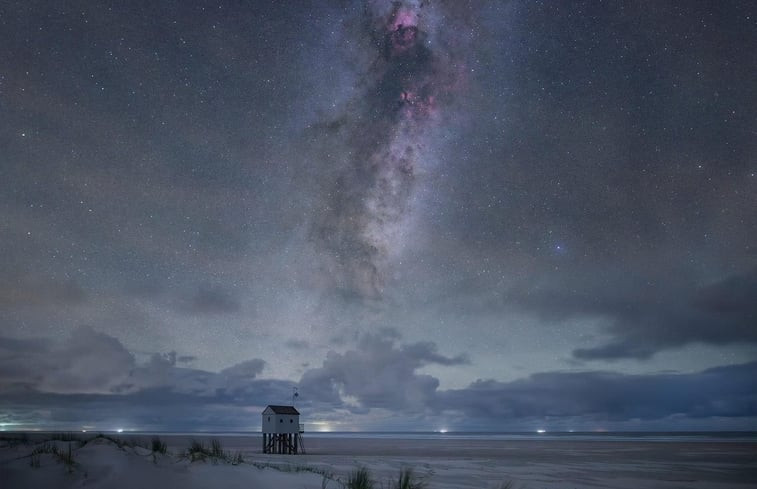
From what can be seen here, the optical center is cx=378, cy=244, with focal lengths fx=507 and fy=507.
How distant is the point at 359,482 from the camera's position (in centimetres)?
1129

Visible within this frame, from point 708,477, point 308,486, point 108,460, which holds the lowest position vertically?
point 708,477

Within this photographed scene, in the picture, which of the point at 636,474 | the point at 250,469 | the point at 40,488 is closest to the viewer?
the point at 40,488

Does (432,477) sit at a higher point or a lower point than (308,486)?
lower

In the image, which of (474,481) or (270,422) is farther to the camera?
(270,422)

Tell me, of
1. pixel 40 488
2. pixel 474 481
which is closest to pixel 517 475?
pixel 474 481

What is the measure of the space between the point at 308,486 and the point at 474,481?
21.7m

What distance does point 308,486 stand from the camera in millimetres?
14016

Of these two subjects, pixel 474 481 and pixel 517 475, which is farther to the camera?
pixel 517 475

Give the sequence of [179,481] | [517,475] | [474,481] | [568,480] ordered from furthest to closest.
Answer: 1. [517,475]
2. [568,480]
3. [474,481]
4. [179,481]

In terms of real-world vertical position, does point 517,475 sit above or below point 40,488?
below

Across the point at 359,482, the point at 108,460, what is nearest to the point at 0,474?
the point at 108,460

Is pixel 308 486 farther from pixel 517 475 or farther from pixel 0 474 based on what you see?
pixel 517 475

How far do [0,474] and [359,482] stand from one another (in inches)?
310

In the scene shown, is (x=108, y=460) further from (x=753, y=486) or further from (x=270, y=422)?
(x=270, y=422)
